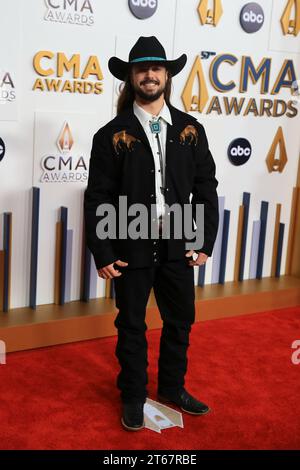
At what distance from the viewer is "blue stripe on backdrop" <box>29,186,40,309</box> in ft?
10.2

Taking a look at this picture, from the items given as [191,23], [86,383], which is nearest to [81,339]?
[86,383]

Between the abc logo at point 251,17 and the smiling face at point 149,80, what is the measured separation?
1446mm

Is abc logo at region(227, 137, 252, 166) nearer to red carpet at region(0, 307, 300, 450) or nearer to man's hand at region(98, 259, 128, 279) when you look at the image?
red carpet at region(0, 307, 300, 450)

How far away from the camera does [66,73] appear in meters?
3.09

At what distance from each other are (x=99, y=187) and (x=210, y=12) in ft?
5.18

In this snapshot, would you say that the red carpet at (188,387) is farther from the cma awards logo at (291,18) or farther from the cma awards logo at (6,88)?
the cma awards logo at (291,18)

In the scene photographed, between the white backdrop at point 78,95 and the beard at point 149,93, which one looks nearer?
the beard at point 149,93

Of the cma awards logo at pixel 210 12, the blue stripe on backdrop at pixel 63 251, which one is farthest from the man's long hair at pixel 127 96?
the cma awards logo at pixel 210 12

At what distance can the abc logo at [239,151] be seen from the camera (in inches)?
147

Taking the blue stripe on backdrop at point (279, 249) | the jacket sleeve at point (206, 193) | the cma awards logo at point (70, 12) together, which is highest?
the cma awards logo at point (70, 12)

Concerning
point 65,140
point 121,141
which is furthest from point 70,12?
point 121,141

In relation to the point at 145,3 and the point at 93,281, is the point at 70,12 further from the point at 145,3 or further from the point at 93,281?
the point at 93,281
